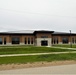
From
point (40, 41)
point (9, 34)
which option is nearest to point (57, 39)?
point (40, 41)

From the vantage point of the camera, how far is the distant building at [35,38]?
81.3 metres

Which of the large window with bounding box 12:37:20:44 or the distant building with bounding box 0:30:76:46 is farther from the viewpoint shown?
the large window with bounding box 12:37:20:44

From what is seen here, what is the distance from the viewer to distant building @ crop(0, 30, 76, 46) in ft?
267

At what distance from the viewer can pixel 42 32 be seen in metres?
80.8

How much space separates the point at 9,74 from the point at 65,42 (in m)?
84.5

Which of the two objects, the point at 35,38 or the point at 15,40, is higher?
the point at 35,38

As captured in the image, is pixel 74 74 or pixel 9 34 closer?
pixel 74 74

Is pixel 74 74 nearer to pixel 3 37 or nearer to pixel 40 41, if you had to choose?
pixel 40 41

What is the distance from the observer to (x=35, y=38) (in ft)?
284

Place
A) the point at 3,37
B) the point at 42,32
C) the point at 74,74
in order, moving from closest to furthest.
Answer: the point at 74,74 < the point at 42,32 < the point at 3,37

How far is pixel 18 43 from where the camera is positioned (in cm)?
8862

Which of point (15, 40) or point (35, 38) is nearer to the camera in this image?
point (35, 38)

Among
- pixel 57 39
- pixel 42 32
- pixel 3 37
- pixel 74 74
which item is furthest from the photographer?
pixel 57 39

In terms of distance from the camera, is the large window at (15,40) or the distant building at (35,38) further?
the large window at (15,40)
